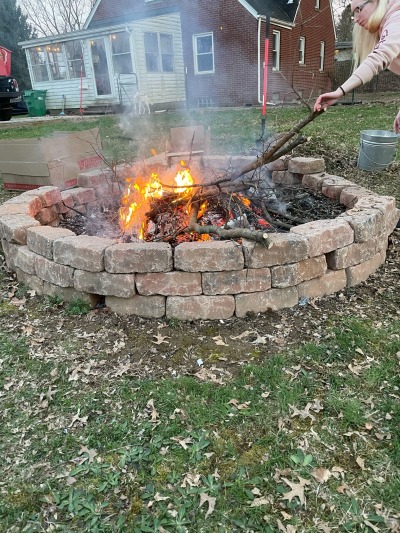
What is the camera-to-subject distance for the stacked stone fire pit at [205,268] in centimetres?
305

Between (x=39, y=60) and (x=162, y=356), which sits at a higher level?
(x=39, y=60)

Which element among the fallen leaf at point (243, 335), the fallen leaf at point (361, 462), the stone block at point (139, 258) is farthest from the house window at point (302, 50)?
the fallen leaf at point (361, 462)

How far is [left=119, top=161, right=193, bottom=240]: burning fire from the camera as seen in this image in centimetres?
396

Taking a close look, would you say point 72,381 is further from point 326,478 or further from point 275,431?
point 326,478

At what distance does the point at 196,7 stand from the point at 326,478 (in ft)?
59.4

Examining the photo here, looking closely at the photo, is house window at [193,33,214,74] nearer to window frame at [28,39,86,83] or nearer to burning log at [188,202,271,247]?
window frame at [28,39,86,83]

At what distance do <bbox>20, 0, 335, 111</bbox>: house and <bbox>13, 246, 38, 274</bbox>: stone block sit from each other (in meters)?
13.5

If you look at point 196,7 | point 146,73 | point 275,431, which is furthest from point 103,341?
point 196,7

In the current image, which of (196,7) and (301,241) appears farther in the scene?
(196,7)

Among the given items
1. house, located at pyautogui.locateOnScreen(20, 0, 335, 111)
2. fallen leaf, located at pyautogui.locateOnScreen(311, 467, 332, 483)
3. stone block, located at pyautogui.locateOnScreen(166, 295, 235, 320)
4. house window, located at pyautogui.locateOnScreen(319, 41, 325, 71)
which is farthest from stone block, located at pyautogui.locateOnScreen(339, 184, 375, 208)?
house window, located at pyautogui.locateOnScreen(319, 41, 325, 71)

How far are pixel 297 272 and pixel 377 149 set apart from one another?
360 centimetres

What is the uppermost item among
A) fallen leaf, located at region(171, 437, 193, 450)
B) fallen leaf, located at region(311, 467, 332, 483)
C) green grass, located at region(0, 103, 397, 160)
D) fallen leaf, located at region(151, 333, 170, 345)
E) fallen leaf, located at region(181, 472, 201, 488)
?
green grass, located at region(0, 103, 397, 160)

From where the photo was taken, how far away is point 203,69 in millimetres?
17062

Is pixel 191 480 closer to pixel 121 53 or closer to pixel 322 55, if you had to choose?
pixel 121 53
